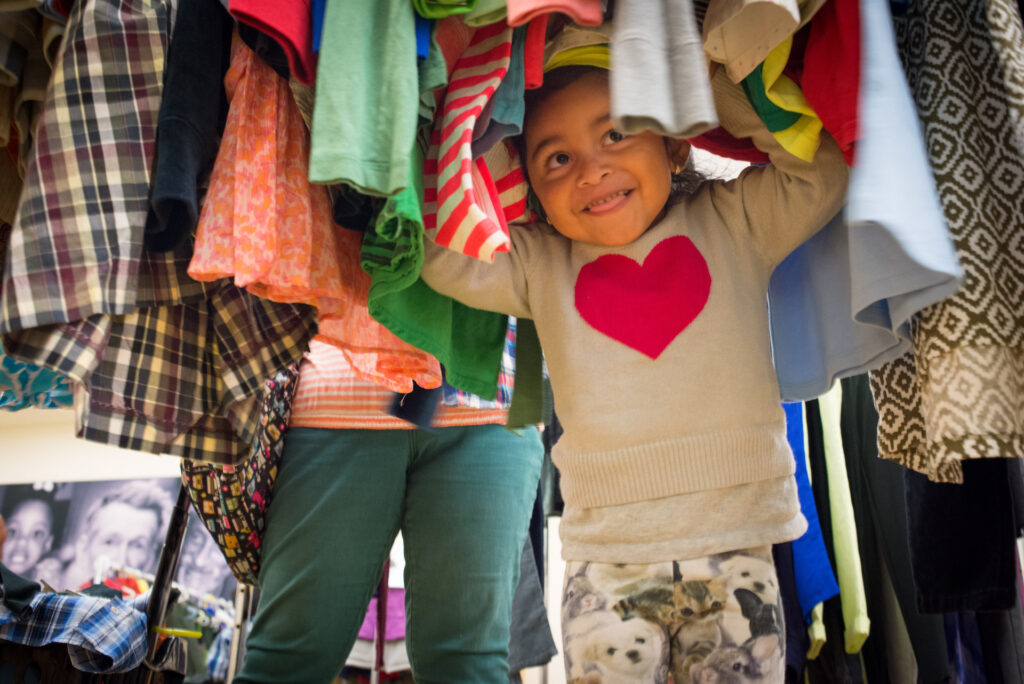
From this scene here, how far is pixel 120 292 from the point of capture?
1.05 meters

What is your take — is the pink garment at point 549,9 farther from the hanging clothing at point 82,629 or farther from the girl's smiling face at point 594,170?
the hanging clothing at point 82,629

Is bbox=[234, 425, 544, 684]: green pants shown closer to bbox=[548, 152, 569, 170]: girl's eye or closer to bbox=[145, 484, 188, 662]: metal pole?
bbox=[548, 152, 569, 170]: girl's eye

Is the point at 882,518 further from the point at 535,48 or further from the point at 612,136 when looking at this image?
the point at 535,48

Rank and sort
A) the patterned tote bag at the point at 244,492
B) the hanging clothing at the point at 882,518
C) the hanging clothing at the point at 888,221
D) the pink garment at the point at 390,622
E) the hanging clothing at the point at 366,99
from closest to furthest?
the hanging clothing at the point at 888,221, the hanging clothing at the point at 366,99, the patterned tote bag at the point at 244,492, the hanging clothing at the point at 882,518, the pink garment at the point at 390,622

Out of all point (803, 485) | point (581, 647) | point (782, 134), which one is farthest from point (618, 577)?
point (803, 485)

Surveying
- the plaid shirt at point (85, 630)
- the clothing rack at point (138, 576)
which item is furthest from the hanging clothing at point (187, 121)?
the clothing rack at point (138, 576)

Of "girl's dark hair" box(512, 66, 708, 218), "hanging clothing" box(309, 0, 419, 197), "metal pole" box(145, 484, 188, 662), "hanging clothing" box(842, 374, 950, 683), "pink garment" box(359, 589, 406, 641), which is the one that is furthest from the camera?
"pink garment" box(359, 589, 406, 641)

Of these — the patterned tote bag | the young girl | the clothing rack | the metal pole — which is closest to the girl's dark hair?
the young girl

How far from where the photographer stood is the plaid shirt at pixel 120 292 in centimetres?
102

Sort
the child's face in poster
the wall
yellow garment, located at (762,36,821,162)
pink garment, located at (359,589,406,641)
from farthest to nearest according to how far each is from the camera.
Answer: the wall
the child's face in poster
pink garment, located at (359,589,406,641)
yellow garment, located at (762,36,821,162)

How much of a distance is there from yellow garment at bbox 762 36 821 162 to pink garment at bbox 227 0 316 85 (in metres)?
0.62

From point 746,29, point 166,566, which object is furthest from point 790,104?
point 166,566

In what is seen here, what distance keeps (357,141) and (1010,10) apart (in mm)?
803

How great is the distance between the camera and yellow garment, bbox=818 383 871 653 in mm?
1884
